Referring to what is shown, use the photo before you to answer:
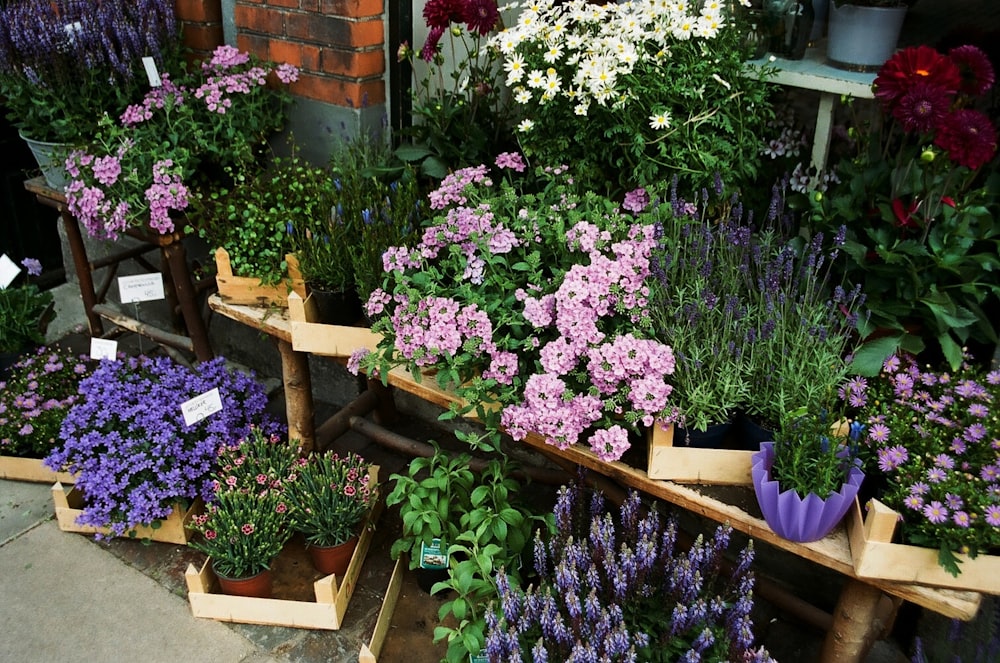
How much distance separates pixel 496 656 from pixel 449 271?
40.9 inches

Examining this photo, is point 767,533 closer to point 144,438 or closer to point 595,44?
point 595,44

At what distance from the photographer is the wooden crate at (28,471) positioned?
3.24 m

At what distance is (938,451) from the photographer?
1838 millimetres

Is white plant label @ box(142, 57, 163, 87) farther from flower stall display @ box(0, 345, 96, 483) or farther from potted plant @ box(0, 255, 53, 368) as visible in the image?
flower stall display @ box(0, 345, 96, 483)

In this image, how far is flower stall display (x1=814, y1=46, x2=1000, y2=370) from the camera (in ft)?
6.23

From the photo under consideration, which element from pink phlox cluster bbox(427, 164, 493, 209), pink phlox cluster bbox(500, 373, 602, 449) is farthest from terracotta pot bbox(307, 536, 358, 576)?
pink phlox cluster bbox(427, 164, 493, 209)

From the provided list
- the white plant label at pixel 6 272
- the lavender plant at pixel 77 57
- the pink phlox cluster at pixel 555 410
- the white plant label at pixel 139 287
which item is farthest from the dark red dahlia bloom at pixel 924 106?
the white plant label at pixel 6 272

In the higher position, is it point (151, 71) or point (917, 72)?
point (917, 72)

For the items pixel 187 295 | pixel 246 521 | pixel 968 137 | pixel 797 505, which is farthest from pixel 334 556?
pixel 968 137

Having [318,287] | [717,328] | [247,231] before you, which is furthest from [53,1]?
[717,328]

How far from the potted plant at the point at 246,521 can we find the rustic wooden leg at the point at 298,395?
0.21m

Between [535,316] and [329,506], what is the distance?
3.50 ft

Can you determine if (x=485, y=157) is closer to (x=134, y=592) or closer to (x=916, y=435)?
(x=916, y=435)

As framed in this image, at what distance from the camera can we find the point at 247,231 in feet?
8.79
